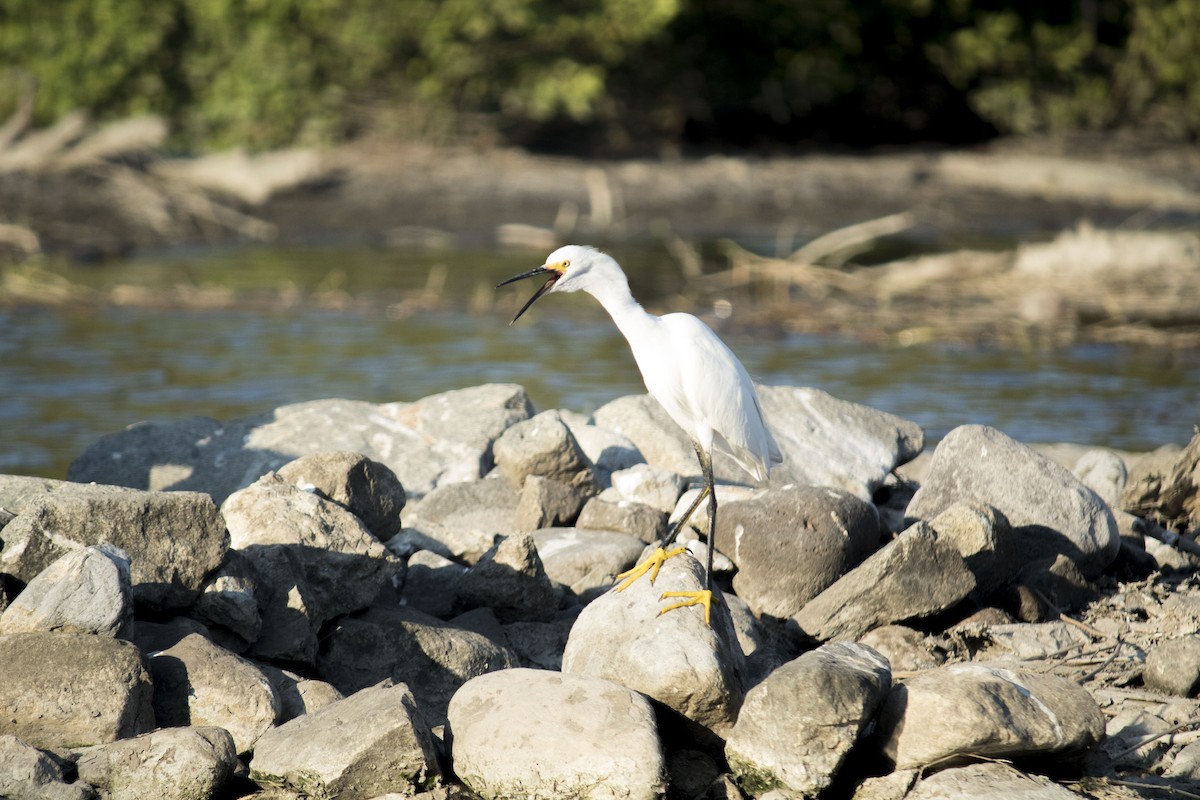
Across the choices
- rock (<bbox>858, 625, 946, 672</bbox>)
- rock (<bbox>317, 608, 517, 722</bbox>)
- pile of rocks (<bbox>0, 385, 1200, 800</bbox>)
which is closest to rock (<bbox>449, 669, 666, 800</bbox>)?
pile of rocks (<bbox>0, 385, 1200, 800</bbox>)

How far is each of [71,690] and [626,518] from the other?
9.25 ft

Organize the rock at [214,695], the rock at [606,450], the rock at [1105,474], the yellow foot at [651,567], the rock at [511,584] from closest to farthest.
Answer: the rock at [214,695], the yellow foot at [651,567], the rock at [511,584], the rock at [606,450], the rock at [1105,474]

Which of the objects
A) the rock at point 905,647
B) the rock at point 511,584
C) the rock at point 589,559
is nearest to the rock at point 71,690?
the rock at point 511,584

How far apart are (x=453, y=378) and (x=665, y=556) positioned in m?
8.09

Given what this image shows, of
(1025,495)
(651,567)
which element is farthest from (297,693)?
(1025,495)

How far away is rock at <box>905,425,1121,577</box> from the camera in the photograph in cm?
618

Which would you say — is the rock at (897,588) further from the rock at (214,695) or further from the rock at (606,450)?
the rock at (214,695)

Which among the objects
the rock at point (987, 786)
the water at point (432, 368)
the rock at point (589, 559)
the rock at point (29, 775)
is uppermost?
the rock at point (987, 786)

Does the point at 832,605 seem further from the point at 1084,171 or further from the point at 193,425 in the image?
the point at 1084,171

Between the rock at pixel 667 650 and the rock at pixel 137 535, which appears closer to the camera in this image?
the rock at pixel 667 650

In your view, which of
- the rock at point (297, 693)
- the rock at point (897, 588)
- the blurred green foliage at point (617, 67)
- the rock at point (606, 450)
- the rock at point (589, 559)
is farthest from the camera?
the blurred green foliage at point (617, 67)

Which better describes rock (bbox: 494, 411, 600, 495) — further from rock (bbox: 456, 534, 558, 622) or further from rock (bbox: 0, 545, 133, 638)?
rock (bbox: 0, 545, 133, 638)

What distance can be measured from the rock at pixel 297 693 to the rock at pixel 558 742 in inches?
20.7

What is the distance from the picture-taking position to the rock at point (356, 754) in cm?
427
